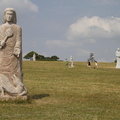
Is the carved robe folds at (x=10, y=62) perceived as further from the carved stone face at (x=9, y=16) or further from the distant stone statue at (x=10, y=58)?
the carved stone face at (x=9, y=16)

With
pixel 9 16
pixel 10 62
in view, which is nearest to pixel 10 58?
pixel 10 62

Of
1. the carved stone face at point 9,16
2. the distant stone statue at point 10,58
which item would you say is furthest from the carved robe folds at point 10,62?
the carved stone face at point 9,16

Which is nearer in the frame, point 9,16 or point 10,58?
point 10,58

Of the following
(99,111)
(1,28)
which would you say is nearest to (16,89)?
(1,28)

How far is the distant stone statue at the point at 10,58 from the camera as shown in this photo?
1356 cm

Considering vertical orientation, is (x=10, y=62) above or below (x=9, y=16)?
below

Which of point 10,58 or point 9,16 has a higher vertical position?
point 9,16

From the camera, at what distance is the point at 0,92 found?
533 inches

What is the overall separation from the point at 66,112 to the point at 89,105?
84.3 inches

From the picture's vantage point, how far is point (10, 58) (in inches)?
544

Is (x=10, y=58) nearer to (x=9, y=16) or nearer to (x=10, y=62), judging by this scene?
(x=10, y=62)

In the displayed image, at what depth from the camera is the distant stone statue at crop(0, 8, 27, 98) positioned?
13.6m

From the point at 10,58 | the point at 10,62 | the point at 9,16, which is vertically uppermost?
the point at 9,16

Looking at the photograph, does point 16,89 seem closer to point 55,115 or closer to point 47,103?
point 47,103
